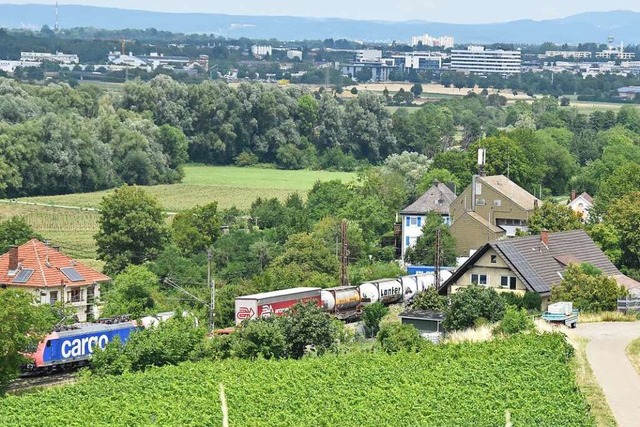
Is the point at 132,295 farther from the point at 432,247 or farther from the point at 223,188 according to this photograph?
the point at 223,188

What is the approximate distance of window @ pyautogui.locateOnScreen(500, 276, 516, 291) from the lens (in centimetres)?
5066

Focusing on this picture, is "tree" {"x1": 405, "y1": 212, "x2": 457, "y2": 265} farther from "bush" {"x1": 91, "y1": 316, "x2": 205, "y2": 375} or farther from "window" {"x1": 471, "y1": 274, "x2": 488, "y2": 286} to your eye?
"bush" {"x1": 91, "y1": 316, "x2": 205, "y2": 375}

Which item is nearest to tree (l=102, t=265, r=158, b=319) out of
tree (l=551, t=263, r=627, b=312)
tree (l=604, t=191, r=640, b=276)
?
tree (l=551, t=263, r=627, b=312)

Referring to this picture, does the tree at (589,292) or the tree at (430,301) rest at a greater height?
the tree at (589,292)

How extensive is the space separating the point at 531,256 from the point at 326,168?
242 feet

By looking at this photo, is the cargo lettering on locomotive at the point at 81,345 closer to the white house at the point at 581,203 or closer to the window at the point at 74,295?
the window at the point at 74,295

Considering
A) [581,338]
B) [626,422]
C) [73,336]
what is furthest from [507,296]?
[626,422]

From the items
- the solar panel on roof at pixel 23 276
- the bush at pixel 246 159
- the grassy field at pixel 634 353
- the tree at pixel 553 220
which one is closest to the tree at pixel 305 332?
the grassy field at pixel 634 353

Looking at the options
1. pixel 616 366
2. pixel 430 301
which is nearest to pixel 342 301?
pixel 430 301

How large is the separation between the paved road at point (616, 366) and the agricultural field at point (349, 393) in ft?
3.04

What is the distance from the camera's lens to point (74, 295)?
54281 mm

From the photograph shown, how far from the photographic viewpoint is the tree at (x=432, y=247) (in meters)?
66.8

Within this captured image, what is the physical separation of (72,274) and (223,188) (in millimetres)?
50048

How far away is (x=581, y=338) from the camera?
39844 mm
